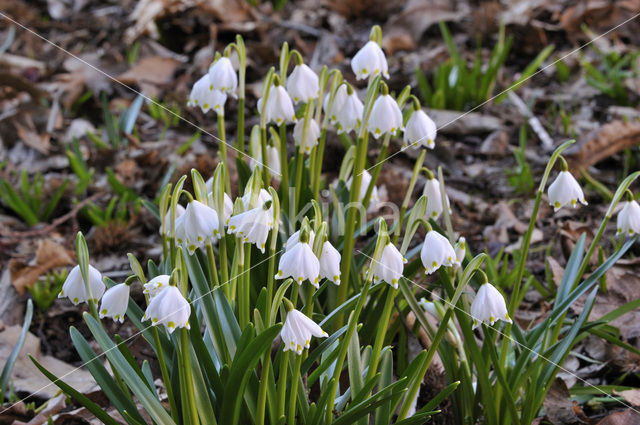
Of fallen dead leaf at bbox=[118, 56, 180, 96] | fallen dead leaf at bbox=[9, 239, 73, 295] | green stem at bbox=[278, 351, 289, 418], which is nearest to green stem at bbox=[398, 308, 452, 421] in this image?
green stem at bbox=[278, 351, 289, 418]

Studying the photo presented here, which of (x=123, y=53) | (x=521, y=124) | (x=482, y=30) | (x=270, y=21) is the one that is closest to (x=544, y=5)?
(x=482, y=30)

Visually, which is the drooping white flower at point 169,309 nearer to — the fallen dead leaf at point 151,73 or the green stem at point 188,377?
the green stem at point 188,377

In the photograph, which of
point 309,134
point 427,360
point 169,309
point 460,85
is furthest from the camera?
point 460,85

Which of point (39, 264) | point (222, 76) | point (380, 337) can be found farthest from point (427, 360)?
point (39, 264)

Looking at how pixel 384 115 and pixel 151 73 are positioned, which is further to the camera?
pixel 151 73

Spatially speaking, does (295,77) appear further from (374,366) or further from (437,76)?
(437,76)

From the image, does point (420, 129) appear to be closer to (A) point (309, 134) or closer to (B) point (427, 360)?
(A) point (309, 134)

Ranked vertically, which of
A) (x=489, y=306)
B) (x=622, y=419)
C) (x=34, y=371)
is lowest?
(x=34, y=371)

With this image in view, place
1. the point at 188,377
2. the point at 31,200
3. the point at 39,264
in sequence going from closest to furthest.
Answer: the point at 188,377 < the point at 39,264 < the point at 31,200

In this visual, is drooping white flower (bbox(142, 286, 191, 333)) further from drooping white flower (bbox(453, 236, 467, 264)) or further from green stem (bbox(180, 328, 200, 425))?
drooping white flower (bbox(453, 236, 467, 264))
